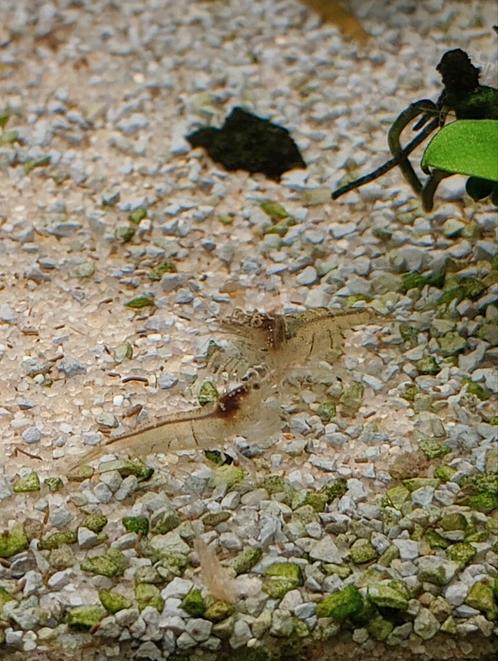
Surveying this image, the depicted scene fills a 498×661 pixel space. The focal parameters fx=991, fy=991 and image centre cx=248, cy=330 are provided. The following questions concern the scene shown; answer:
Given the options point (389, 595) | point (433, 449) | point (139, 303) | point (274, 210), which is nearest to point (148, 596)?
point (389, 595)

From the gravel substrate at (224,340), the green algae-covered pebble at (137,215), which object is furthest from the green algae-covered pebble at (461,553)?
the green algae-covered pebble at (137,215)

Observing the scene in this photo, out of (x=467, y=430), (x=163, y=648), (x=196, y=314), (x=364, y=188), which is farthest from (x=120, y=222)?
(x=163, y=648)

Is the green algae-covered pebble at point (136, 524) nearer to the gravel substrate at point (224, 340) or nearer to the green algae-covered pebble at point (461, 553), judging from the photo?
the gravel substrate at point (224, 340)

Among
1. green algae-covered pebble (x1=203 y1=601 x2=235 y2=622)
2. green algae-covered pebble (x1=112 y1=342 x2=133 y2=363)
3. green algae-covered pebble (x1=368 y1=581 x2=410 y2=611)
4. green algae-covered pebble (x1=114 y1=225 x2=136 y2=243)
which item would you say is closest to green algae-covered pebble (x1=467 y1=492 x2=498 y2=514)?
green algae-covered pebble (x1=368 y1=581 x2=410 y2=611)

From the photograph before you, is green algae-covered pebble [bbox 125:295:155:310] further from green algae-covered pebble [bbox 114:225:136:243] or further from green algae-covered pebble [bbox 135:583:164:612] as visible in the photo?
green algae-covered pebble [bbox 135:583:164:612]

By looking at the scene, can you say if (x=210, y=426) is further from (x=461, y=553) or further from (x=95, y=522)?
(x=461, y=553)
